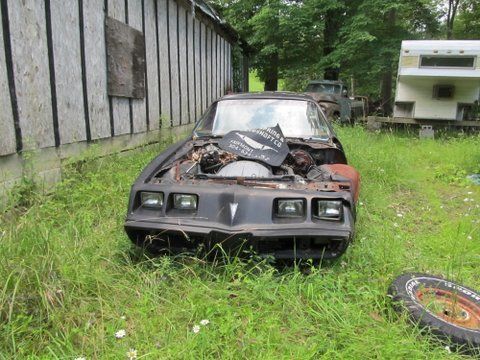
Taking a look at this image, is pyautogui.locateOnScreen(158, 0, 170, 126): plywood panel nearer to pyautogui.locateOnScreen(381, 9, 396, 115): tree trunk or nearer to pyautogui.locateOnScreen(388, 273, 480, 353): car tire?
pyautogui.locateOnScreen(388, 273, 480, 353): car tire

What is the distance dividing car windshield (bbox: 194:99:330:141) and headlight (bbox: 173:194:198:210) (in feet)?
5.30

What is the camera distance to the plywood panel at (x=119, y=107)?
6.11 meters

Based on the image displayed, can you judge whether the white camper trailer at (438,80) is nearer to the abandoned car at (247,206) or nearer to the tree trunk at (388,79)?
the tree trunk at (388,79)

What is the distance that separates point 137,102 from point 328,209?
519 cm

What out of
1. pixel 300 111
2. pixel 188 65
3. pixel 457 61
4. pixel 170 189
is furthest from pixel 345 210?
pixel 457 61

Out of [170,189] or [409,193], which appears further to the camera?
[409,193]

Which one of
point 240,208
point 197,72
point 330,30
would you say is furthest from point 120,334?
point 330,30

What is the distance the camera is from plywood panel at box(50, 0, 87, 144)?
4797 millimetres

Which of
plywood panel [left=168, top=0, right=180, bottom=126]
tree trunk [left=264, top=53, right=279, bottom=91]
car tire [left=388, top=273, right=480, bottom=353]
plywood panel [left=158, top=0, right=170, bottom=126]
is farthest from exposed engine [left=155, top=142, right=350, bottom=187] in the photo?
tree trunk [left=264, top=53, right=279, bottom=91]

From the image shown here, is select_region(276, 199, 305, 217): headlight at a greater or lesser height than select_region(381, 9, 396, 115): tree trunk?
lesser

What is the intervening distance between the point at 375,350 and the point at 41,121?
4.24 meters

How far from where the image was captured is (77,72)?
17.2 ft

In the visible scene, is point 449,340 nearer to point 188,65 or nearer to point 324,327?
point 324,327

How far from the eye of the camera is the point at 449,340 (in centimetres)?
217
